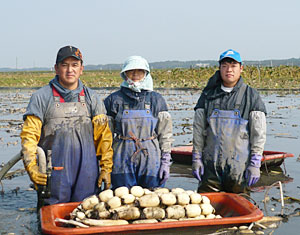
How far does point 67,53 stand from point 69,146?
0.97 m

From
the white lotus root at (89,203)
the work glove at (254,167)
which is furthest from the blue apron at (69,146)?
the work glove at (254,167)

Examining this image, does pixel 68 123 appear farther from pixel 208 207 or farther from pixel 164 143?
pixel 208 207

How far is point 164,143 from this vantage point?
536 cm

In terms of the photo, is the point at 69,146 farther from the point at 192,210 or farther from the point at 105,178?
the point at 192,210

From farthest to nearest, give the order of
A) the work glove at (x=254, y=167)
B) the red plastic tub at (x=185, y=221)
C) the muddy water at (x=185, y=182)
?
1. the muddy water at (x=185, y=182)
2. the work glove at (x=254, y=167)
3. the red plastic tub at (x=185, y=221)

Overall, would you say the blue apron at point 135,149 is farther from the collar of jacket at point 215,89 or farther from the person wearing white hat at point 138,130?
the collar of jacket at point 215,89

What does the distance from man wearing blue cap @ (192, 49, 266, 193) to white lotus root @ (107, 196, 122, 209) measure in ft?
3.84

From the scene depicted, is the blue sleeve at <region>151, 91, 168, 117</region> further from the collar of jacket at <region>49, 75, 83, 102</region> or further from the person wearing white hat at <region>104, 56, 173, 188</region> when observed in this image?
Result: the collar of jacket at <region>49, 75, 83, 102</region>

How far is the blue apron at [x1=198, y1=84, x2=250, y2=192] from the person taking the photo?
5.26 meters

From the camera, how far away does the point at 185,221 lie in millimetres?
4531

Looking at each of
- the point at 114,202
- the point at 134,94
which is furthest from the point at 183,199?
the point at 134,94

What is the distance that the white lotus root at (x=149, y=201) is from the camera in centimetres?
468

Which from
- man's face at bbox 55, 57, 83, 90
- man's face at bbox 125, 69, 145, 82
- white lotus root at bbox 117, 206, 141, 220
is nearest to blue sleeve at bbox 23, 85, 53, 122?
man's face at bbox 55, 57, 83, 90

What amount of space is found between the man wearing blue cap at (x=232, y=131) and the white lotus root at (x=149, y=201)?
2.95 ft
